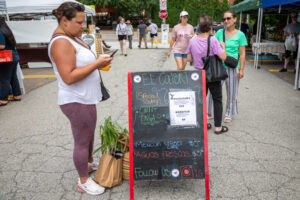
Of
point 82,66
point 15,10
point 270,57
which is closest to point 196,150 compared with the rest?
point 82,66

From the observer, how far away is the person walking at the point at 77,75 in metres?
2.20

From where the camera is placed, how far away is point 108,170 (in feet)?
9.24

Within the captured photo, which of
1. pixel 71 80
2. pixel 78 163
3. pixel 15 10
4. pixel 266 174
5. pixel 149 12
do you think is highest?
pixel 149 12

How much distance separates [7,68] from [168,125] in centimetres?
459

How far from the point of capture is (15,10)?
10.5 m

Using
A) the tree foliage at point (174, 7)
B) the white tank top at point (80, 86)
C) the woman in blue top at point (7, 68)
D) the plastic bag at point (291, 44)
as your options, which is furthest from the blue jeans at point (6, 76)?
the tree foliage at point (174, 7)

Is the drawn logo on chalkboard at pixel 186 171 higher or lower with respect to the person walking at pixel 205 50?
lower

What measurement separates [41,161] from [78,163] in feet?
3.84

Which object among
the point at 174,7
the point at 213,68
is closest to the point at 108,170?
the point at 213,68

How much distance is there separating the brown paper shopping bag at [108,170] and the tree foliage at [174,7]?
32.2 metres

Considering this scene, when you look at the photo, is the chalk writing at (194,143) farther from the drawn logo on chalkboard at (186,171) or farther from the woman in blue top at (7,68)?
Answer: the woman in blue top at (7,68)

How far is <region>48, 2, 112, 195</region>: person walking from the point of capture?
2201 millimetres

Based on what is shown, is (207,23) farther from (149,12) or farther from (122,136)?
(149,12)

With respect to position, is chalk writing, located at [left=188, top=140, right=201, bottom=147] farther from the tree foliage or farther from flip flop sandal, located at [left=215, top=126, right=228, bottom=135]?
the tree foliage
